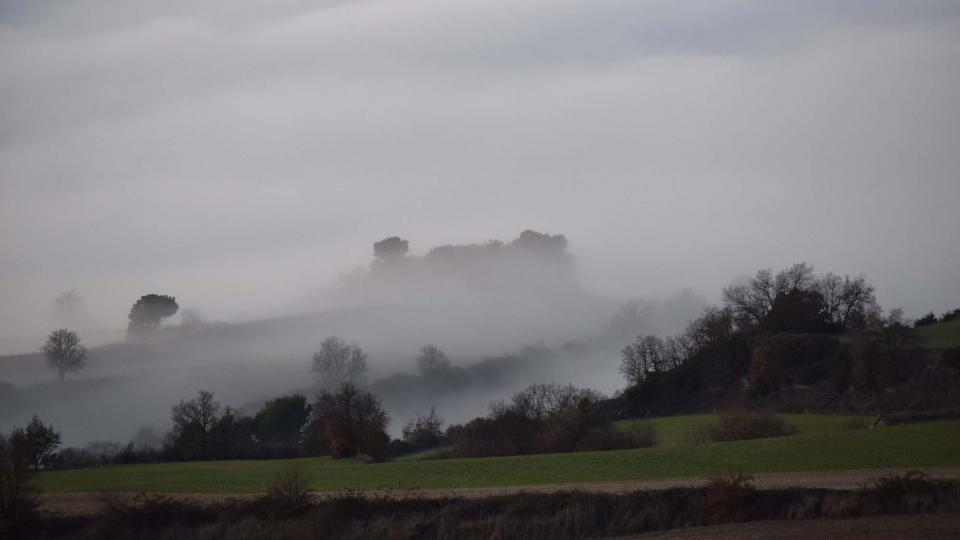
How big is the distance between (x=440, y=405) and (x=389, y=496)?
4797 centimetres

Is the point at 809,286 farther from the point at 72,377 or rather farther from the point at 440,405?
the point at 72,377

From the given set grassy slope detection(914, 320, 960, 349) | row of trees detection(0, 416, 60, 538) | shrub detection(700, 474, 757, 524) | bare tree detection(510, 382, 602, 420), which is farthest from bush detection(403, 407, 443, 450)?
shrub detection(700, 474, 757, 524)

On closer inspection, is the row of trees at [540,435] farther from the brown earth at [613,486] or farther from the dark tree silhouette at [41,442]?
the dark tree silhouette at [41,442]

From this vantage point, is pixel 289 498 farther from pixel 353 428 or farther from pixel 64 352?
pixel 64 352

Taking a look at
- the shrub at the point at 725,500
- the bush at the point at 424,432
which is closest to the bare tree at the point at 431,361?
the bush at the point at 424,432

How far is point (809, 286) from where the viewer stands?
7512 cm

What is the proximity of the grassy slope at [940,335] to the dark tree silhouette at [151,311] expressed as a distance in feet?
241

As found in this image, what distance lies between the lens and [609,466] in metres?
34.2

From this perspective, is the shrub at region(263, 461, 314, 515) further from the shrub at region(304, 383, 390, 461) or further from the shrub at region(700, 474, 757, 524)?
the shrub at region(304, 383, 390, 461)

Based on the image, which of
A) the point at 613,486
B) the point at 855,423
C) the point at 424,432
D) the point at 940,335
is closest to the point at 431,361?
the point at 424,432

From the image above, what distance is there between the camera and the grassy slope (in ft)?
→ 186

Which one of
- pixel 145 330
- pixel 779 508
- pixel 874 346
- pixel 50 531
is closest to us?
pixel 779 508

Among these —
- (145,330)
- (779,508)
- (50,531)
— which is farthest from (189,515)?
(145,330)

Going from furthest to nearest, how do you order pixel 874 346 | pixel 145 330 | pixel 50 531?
pixel 145 330, pixel 874 346, pixel 50 531
